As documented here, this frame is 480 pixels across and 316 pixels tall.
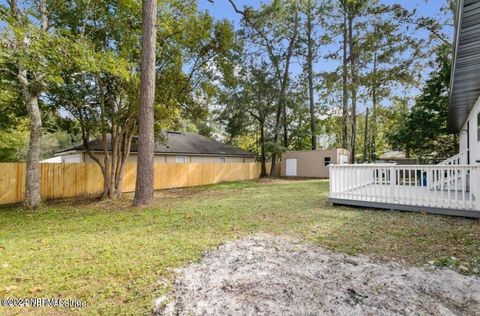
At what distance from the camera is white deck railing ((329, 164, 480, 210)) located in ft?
19.1

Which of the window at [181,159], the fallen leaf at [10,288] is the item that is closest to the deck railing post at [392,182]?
the fallen leaf at [10,288]

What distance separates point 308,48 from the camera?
2236cm

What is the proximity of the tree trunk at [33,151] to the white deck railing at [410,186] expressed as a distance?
9.05m

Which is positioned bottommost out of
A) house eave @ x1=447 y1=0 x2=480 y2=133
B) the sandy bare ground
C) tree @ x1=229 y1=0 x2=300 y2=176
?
the sandy bare ground

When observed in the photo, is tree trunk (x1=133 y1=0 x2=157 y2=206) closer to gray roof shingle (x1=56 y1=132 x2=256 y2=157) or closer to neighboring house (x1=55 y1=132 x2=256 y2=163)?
neighboring house (x1=55 y1=132 x2=256 y2=163)

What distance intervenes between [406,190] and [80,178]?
12.6m

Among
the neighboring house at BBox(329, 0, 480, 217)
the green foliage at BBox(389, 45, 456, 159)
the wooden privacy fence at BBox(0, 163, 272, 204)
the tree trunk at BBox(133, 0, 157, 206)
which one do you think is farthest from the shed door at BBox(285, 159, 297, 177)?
the tree trunk at BBox(133, 0, 157, 206)

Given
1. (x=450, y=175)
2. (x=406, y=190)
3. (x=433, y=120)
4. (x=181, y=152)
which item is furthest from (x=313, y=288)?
(x=433, y=120)

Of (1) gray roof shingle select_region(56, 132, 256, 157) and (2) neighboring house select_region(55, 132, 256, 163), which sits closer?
(2) neighboring house select_region(55, 132, 256, 163)

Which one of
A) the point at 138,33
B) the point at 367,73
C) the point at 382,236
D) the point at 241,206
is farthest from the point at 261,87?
the point at 382,236

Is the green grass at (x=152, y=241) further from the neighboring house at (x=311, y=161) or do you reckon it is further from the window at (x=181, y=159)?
the neighboring house at (x=311, y=161)

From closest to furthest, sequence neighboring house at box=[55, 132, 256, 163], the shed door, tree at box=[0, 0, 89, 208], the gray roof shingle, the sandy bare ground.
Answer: the sandy bare ground
tree at box=[0, 0, 89, 208]
neighboring house at box=[55, 132, 256, 163]
the gray roof shingle
the shed door

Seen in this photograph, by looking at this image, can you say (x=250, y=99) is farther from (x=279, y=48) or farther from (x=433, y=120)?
(x=433, y=120)

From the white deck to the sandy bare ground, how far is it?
3.58 meters
